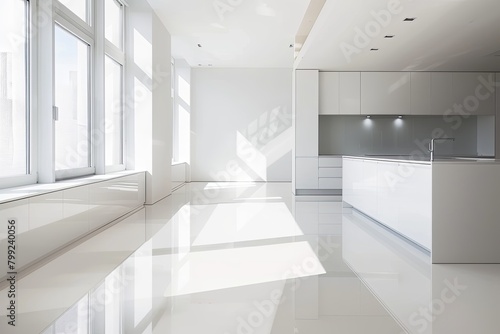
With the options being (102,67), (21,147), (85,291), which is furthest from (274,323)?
(102,67)

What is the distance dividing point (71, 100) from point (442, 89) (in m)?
7.54

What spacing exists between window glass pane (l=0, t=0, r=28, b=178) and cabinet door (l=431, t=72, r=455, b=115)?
8021 millimetres

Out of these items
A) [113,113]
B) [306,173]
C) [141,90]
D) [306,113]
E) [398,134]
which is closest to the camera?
[113,113]

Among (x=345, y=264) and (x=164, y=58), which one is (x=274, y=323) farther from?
(x=164, y=58)

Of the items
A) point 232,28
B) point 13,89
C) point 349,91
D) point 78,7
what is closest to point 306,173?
point 349,91

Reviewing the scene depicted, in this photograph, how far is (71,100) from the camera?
5.51 meters

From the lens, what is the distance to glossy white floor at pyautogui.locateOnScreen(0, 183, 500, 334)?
7.79 feet

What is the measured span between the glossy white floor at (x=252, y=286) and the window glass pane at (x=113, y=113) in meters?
2.19

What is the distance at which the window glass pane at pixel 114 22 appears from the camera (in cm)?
689

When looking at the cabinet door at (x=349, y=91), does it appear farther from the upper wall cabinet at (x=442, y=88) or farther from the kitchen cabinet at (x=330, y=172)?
the upper wall cabinet at (x=442, y=88)

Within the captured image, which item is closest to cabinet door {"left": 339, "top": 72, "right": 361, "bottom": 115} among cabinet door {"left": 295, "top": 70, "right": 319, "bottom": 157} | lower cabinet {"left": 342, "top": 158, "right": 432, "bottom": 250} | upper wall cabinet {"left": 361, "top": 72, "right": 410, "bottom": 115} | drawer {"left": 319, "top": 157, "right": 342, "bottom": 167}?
upper wall cabinet {"left": 361, "top": 72, "right": 410, "bottom": 115}

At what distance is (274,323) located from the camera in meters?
2.38

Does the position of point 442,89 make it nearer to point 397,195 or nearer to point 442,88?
point 442,88

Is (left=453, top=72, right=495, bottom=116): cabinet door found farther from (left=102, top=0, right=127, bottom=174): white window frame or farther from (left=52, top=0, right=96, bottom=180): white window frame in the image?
(left=52, top=0, right=96, bottom=180): white window frame
